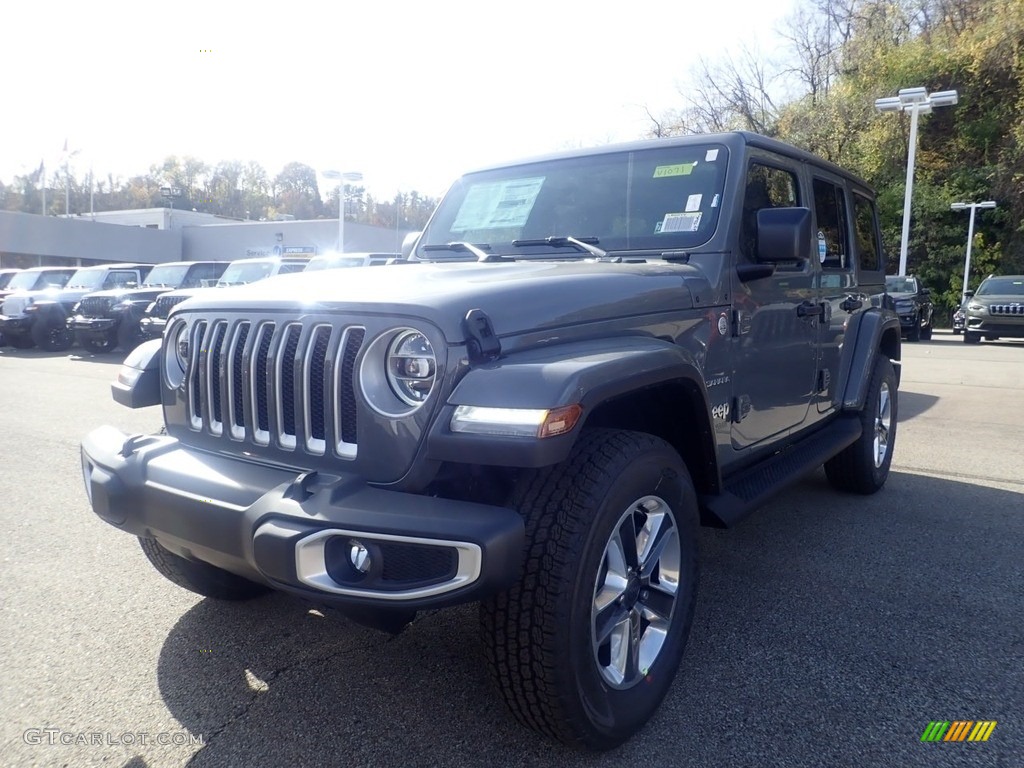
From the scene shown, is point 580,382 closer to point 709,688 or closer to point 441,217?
point 709,688

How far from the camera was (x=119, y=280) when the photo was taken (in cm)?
1827

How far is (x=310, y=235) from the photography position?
41.5 m

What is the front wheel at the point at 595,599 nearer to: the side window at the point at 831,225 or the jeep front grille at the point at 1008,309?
the side window at the point at 831,225

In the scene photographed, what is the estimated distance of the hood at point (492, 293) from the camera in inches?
89.4

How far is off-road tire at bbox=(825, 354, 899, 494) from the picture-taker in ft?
15.9

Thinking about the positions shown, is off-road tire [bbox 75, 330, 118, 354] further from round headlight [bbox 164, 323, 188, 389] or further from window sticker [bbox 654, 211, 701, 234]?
window sticker [bbox 654, 211, 701, 234]

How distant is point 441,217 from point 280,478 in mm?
2196

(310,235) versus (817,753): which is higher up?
(310,235)

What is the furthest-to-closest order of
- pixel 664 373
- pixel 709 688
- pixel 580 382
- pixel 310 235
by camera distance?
pixel 310 235
pixel 709 688
pixel 664 373
pixel 580 382

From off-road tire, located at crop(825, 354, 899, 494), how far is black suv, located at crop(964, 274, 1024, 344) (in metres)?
14.4

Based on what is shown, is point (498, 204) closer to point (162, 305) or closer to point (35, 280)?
point (162, 305)

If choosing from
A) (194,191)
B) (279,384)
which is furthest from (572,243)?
(194,191)

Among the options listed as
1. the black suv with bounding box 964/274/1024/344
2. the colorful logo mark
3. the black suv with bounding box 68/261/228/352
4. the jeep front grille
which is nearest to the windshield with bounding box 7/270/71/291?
the black suv with bounding box 68/261/228/352

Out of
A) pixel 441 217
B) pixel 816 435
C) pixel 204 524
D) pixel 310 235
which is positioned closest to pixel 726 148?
pixel 441 217
